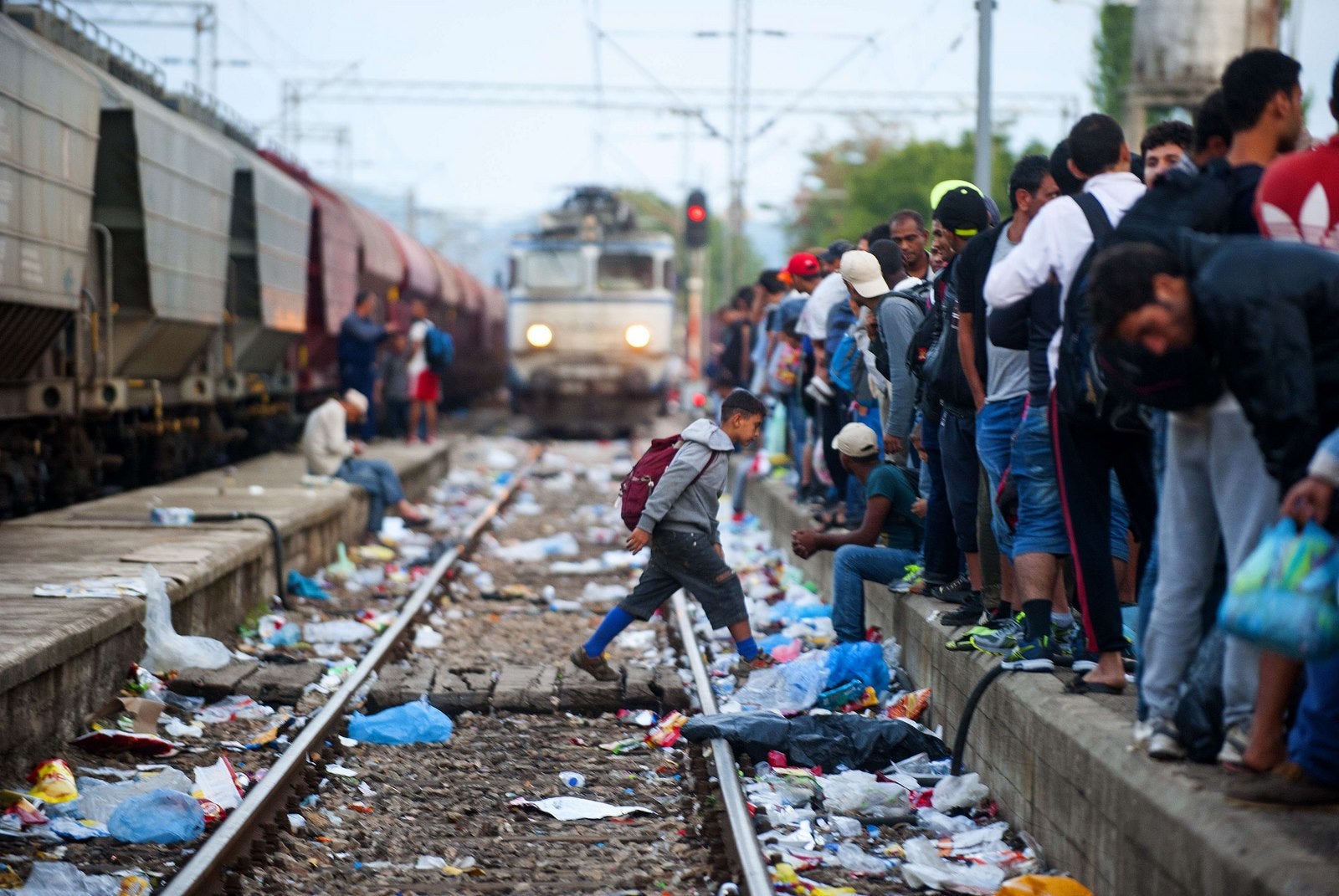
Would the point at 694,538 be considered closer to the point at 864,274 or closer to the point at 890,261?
the point at 864,274

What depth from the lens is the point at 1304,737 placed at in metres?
3.94

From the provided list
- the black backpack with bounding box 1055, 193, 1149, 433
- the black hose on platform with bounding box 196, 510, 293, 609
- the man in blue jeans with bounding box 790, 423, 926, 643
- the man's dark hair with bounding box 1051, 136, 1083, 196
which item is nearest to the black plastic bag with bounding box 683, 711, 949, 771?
the man in blue jeans with bounding box 790, 423, 926, 643

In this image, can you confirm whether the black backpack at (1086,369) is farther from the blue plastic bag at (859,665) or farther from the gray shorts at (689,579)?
the gray shorts at (689,579)

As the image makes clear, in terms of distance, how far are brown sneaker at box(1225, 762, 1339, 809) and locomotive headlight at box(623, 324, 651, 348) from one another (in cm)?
2287

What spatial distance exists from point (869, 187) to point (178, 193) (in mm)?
46513

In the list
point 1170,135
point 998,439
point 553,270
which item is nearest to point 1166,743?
point 998,439

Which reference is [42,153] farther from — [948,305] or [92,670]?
[948,305]

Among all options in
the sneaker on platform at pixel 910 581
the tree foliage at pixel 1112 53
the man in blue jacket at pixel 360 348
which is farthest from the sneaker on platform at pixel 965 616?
the tree foliage at pixel 1112 53

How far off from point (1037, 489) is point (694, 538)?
88.9 inches

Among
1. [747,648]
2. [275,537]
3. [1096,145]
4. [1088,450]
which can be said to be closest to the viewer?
[1088,450]

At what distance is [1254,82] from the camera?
4.51 meters

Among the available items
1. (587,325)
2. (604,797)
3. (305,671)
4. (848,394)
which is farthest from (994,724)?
(587,325)

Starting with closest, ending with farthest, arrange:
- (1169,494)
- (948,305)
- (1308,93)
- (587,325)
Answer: (1169,494)
(948,305)
(587,325)
(1308,93)

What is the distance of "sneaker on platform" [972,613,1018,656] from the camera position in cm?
619
